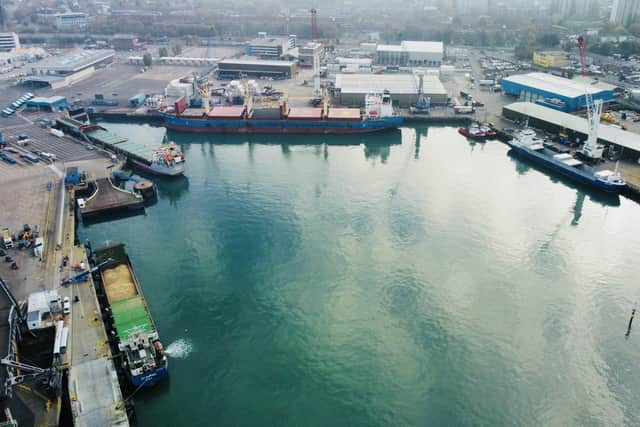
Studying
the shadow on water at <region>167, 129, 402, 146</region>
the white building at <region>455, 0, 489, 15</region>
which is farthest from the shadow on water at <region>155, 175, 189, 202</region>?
the white building at <region>455, 0, 489, 15</region>

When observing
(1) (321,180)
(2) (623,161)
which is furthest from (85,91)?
(2) (623,161)

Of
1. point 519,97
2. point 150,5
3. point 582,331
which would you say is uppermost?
point 150,5

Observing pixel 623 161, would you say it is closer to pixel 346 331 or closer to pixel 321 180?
pixel 321 180

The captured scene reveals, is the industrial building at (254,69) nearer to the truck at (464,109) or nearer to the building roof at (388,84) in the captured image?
the building roof at (388,84)

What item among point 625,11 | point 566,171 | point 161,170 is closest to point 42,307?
point 161,170

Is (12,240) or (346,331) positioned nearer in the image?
(346,331)

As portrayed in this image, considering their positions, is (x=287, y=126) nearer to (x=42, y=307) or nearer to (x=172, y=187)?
(x=172, y=187)
